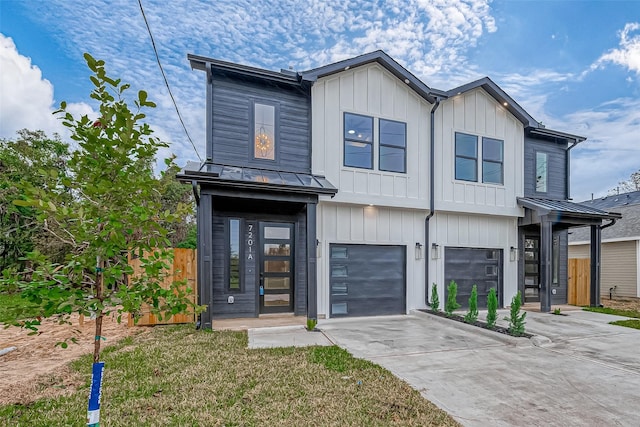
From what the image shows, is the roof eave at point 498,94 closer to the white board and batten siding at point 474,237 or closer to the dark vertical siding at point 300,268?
the white board and batten siding at point 474,237

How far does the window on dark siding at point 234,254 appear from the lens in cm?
723

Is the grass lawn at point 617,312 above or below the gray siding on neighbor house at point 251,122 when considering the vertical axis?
below

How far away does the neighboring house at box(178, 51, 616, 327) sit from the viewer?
7.13 m

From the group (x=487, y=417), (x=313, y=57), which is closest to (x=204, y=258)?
(x=487, y=417)

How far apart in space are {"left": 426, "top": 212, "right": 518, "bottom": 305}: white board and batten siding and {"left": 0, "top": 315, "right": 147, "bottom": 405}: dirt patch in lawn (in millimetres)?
7182

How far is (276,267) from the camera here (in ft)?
24.9

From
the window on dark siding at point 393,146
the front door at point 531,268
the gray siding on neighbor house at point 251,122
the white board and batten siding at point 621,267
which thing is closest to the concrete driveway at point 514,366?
the front door at point 531,268

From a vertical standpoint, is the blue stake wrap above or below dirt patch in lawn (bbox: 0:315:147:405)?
above

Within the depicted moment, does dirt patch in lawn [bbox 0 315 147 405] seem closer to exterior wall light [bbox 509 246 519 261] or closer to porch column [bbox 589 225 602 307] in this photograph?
exterior wall light [bbox 509 246 519 261]

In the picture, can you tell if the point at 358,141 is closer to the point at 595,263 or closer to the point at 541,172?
the point at 541,172

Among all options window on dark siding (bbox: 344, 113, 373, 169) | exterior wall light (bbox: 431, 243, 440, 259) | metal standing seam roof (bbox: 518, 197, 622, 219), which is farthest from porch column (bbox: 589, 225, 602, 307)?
window on dark siding (bbox: 344, 113, 373, 169)

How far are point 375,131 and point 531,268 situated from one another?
6698mm

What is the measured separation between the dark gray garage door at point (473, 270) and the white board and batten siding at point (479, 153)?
1.20 m

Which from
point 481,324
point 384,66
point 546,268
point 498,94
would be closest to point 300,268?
point 481,324
